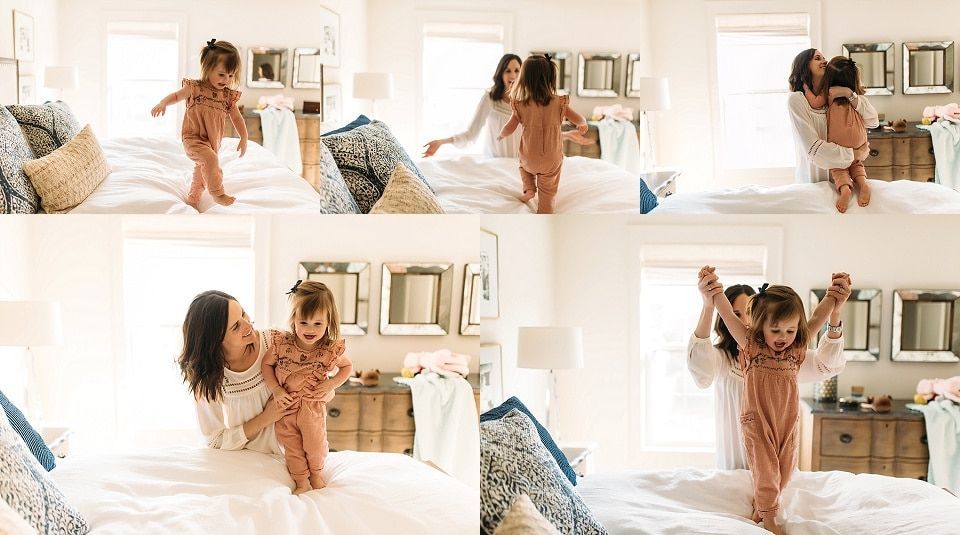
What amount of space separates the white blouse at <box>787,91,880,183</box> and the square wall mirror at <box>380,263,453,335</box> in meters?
0.96

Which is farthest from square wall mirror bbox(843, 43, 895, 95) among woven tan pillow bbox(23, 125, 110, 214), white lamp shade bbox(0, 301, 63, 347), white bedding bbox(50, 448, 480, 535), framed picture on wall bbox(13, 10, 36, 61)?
white lamp shade bbox(0, 301, 63, 347)

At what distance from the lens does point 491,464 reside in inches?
101

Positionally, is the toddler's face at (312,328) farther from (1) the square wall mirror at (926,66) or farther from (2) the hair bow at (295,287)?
(1) the square wall mirror at (926,66)

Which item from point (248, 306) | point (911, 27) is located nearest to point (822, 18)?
point (911, 27)

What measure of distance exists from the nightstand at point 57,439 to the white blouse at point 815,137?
2117mm

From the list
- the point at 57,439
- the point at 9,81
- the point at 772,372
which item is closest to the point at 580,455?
the point at 772,372

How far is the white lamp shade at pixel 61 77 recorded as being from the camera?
2543mm

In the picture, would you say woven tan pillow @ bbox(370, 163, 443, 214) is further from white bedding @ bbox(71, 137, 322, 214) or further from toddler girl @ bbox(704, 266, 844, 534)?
toddler girl @ bbox(704, 266, 844, 534)

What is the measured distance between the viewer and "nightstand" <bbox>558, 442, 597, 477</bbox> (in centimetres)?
267

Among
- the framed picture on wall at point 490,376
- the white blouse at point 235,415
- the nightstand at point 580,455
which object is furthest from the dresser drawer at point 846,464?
the white blouse at point 235,415

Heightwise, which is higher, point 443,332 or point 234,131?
point 234,131

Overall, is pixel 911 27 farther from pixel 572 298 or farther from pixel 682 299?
pixel 572 298

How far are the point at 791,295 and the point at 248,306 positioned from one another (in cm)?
145

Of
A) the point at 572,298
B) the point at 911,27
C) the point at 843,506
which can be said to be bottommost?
the point at 843,506
